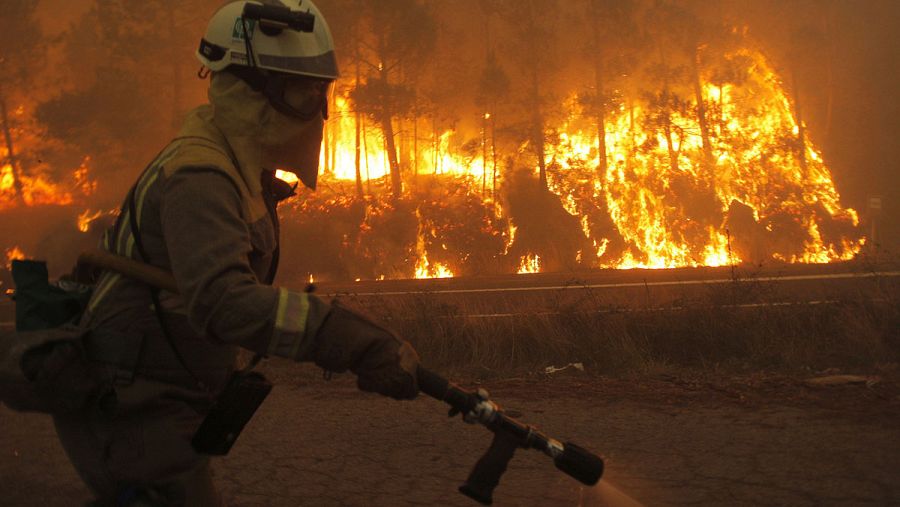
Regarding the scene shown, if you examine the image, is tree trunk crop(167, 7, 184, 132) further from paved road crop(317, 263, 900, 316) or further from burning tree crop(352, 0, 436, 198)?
paved road crop(317, 263, 900, 316)

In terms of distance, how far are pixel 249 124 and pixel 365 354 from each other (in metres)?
0.72

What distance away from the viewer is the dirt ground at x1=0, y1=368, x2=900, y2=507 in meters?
4.00

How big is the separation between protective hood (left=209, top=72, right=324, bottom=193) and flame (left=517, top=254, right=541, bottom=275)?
24.5m

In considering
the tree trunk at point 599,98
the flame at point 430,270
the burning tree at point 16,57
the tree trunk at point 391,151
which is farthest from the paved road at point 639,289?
the burning tree at point 16,57

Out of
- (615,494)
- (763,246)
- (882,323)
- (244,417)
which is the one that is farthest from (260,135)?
(763,246)

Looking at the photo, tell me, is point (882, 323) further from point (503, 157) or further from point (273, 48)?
point (503, 157)

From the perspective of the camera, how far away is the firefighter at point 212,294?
190cm

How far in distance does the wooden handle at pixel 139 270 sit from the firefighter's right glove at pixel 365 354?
1.30 ft

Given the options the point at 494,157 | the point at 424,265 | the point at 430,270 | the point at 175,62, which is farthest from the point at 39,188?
the point at 430,270

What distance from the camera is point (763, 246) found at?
102ft

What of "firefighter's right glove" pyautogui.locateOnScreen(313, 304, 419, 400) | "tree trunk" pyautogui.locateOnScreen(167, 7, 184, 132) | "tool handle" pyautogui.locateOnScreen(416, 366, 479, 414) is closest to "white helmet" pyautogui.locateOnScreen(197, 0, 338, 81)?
"firefighter's right glove" pyautogui.locateOnScreen(313, 304, 419, 400)

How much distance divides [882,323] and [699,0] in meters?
34.9

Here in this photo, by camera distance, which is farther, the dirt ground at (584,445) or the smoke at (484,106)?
the smoke at (484,106)

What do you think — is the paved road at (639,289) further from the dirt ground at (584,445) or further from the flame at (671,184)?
the flame at (671,184)
